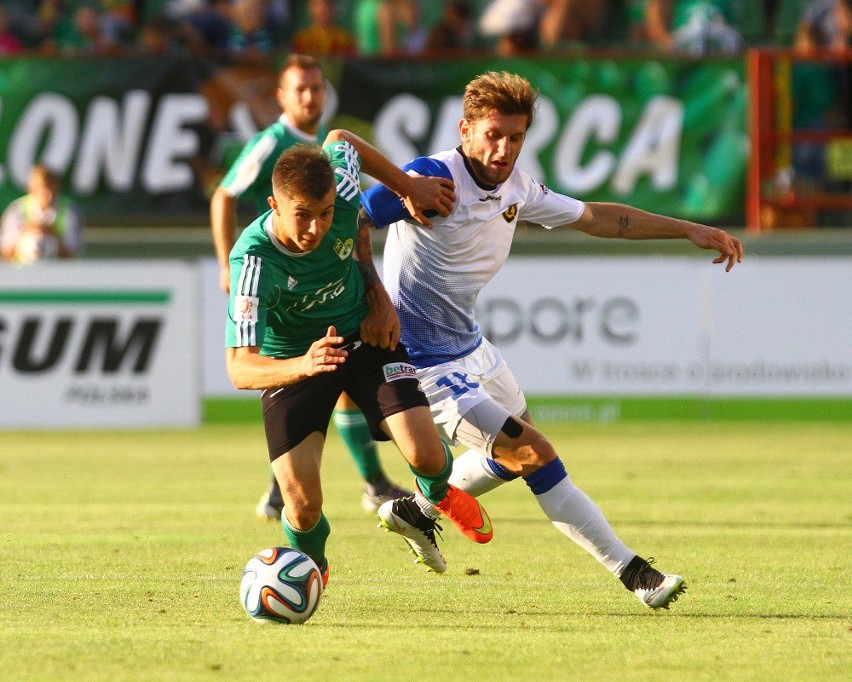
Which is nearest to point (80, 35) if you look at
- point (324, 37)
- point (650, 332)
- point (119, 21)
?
point (119, 21)

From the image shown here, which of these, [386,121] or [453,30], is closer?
[386,121]

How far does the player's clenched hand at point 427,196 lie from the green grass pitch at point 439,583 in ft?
5.16

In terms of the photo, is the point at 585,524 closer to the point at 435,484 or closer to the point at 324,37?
the point at 435,484

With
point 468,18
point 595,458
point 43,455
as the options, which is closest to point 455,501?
point 595,458

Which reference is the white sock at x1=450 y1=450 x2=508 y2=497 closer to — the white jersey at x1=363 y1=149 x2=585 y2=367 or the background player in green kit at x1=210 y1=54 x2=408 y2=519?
the white jersey at x1=363 y1=149 x2=585 y2=367

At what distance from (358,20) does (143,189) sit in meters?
3.10

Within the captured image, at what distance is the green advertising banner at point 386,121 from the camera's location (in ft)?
55.8

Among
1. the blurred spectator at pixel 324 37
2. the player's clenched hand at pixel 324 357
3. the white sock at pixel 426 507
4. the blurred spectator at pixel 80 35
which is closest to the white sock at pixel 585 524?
the white sock at pixel 426 507

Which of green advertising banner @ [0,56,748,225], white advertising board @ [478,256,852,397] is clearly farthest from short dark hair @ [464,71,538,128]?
green advertising banner @ [0,56,748,225]

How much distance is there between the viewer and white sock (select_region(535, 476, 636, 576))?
20.6ft

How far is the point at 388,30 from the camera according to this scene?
58.6 feet

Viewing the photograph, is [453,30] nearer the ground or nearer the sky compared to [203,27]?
nearer the sky

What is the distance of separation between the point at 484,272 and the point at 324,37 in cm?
1080

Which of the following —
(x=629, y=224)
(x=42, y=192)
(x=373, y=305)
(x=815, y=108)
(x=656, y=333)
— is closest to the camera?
(x=373, y=305)
